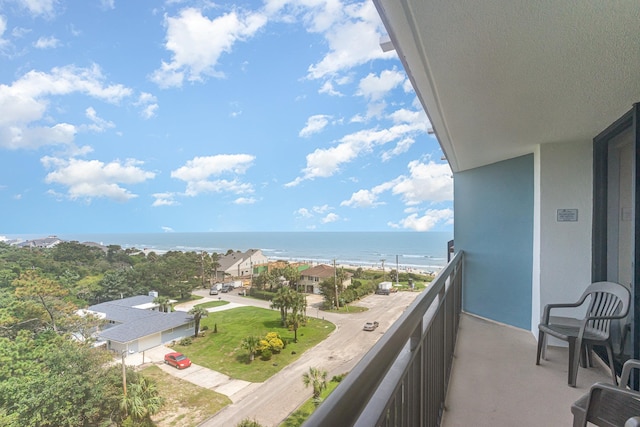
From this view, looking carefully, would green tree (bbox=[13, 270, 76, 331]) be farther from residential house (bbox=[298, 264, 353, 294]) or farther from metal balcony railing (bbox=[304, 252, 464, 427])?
metal balcony railing (bbox=[304, 252, 464, 427])

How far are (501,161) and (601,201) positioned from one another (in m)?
1.37

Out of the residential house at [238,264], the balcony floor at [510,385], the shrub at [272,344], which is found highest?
the balcony floor at [510,385]

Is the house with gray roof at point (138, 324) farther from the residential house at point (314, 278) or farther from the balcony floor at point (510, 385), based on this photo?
the balcony floor at point (510, 385)

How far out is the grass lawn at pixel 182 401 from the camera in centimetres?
646

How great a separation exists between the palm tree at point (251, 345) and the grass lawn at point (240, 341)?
106 millimetres

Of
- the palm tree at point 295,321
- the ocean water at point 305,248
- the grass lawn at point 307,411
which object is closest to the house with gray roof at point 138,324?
the ocean water at point 305,248

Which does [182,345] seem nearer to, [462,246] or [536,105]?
[462,246]

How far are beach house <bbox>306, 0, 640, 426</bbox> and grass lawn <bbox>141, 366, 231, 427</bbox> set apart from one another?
18.0 ft

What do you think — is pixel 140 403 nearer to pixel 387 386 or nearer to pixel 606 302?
pixel 387 386

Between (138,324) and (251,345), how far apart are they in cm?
308

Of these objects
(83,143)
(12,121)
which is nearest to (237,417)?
(12,121)

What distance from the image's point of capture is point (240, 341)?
9.00 meters

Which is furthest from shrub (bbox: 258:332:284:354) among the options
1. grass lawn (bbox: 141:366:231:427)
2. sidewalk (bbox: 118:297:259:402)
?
grass lawn (bbox: 141:366:231:427)

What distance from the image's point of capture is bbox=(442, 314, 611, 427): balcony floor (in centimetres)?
195
